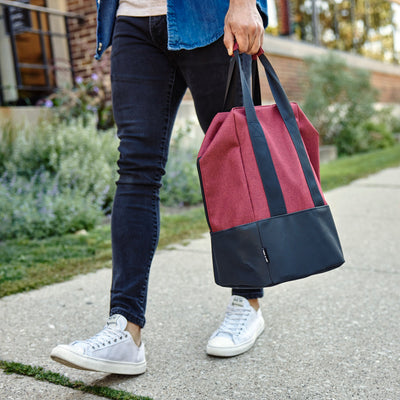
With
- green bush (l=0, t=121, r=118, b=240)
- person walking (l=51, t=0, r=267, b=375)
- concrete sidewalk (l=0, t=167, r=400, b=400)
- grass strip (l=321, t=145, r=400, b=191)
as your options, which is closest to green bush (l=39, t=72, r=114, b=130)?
green bush (l=0, t=121, r=118, b=240)

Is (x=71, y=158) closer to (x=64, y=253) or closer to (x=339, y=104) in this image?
(x=64, y=253)

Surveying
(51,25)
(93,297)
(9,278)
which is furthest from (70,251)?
(51,25)

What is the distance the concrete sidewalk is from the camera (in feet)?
5.32

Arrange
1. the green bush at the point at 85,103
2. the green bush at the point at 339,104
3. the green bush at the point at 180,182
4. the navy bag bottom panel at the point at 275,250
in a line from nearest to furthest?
1. the navy bag bottom panel at the point at 275,250
2. the green bush at the point at 180,182
3. the green bush at the point at 85,103
4. the green bush at the point at 339,104

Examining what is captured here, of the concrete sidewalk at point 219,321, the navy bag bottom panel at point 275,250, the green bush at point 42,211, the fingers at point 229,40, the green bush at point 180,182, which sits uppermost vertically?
the fingers at point 229,40

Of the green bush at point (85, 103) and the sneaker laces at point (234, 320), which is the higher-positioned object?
the sneaker laces at point (234, 320)

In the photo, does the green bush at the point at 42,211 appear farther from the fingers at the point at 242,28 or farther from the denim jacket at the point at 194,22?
the fingers at the point at 242,28

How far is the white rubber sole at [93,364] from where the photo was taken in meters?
1.53

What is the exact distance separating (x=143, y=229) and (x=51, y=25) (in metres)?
6.43

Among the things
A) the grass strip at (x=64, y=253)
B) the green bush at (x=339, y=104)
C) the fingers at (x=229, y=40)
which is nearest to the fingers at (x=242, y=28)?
the fingers at (x=229, y=40)

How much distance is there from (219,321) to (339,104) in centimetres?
902

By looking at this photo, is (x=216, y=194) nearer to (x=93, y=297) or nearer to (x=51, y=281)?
(x=93, y=297)

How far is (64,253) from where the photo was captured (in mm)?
3379

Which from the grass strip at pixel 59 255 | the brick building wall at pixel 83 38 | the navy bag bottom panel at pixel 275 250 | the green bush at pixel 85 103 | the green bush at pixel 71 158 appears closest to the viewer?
the navy bag bottom panel at pixel 275 250
